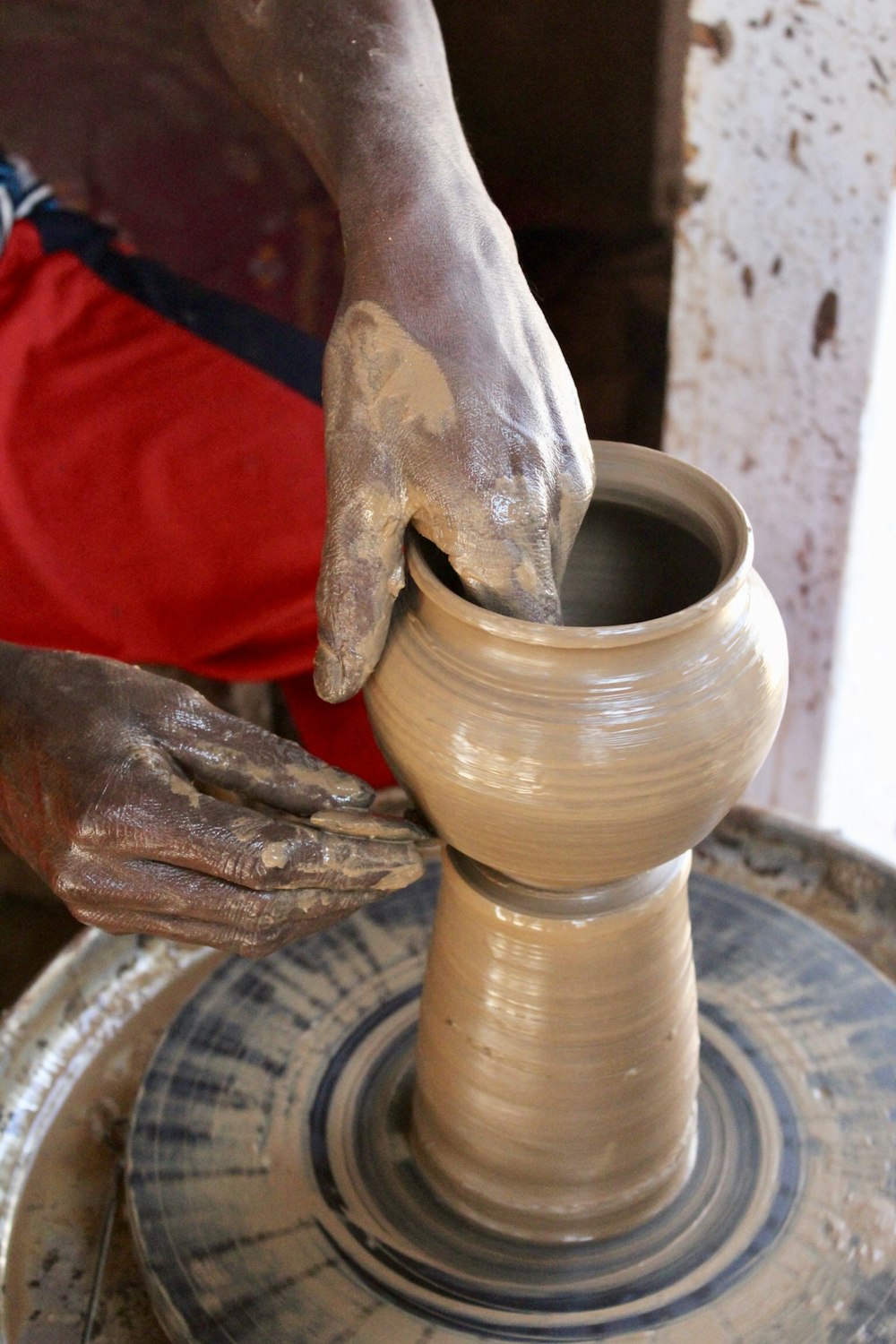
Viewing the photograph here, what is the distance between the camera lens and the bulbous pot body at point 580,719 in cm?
96

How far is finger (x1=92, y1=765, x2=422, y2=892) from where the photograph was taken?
1.07 meters

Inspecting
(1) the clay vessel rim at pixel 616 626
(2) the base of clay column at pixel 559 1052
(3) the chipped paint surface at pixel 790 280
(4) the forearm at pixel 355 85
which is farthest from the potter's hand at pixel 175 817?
(3) the chipped paint surface at pixel 790 280

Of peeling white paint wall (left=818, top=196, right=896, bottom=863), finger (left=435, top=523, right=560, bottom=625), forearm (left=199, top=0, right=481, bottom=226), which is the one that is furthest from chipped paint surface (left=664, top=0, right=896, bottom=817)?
finger (left=435, top=523, right=560, bottom=625)

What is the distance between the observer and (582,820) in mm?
973

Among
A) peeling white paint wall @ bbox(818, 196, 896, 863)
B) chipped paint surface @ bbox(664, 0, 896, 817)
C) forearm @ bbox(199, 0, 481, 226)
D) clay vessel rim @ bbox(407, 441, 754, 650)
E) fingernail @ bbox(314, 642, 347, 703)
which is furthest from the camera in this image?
peeling white paint wall @ bbox(818, 196, 896, 863)

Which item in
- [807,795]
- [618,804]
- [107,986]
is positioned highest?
[618,804]

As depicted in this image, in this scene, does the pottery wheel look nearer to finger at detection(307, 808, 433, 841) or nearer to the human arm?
finger at detection(307, 808, 433, 841)

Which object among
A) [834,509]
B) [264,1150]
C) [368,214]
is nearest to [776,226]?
[834,509]

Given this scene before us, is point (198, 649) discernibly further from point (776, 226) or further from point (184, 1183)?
point (776, 226)

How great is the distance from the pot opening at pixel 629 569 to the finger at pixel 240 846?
8.8 inches

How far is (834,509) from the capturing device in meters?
1.95

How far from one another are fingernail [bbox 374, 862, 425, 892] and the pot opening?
222 mm

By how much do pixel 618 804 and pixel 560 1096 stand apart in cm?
33

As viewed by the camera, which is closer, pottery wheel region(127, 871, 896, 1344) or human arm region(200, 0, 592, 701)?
human arm region(200, 0, 592, 701)
